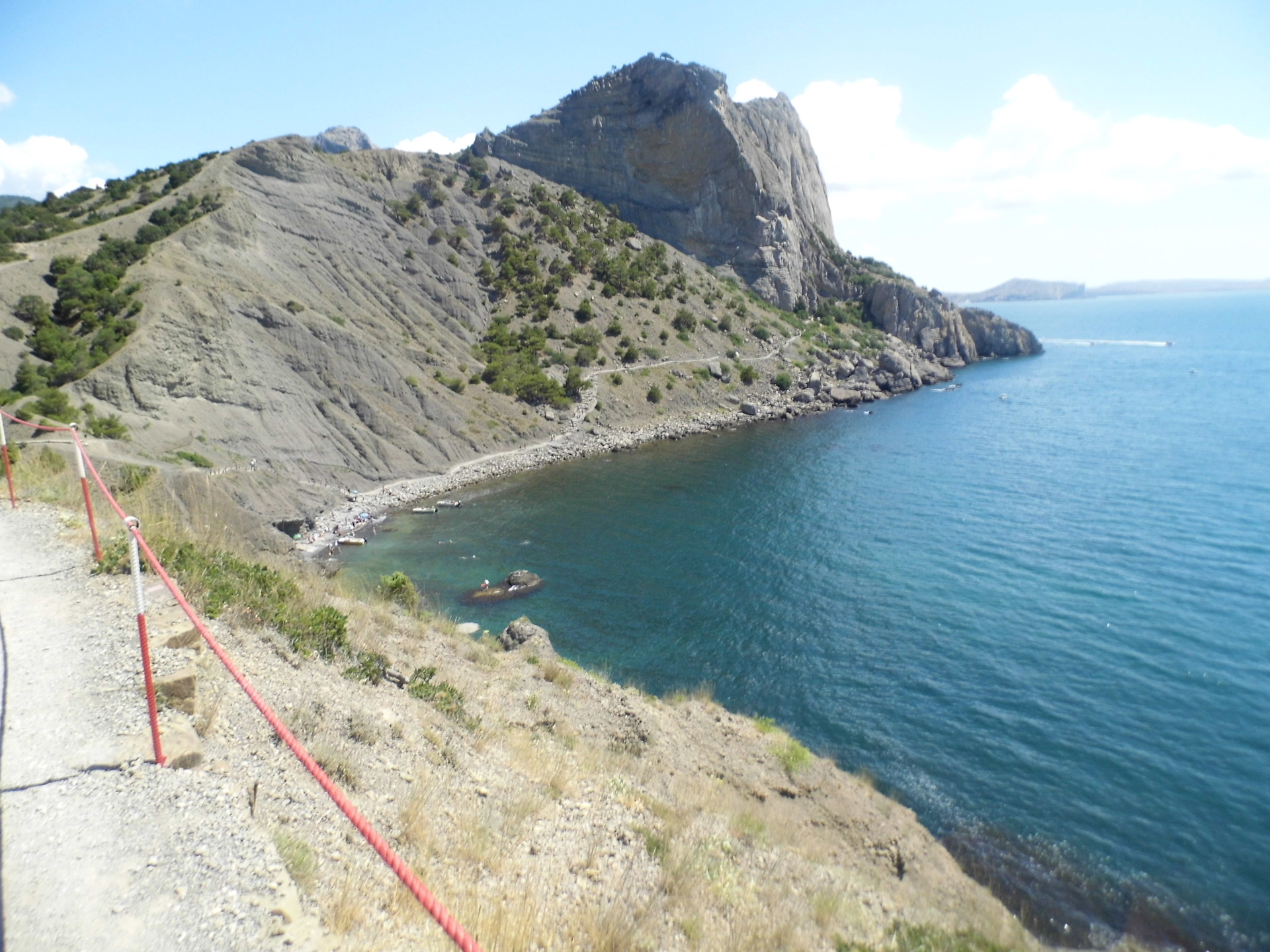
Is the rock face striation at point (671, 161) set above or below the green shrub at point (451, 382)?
above

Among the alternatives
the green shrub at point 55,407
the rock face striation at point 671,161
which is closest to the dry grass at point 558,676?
the green shrub at point 55,407

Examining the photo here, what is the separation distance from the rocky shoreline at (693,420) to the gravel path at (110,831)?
2471 centimetres

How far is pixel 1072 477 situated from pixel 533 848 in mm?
41952

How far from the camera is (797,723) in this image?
62.7ft

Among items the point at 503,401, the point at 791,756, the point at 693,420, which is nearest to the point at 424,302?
the point at 503,401

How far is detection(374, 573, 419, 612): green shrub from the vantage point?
69.7ft

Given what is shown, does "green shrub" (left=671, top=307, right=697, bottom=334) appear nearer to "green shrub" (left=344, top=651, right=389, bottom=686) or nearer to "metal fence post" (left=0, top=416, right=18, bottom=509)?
"metal fence post" (left=0, top=416, right=18, bottom=509)

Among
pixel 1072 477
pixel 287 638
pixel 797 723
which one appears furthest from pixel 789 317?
pixel 287 638

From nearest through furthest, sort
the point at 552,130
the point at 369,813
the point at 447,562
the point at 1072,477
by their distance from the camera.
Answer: the point at 369,813, the point at 447,562, the point at 1072,477, the point at 552,130

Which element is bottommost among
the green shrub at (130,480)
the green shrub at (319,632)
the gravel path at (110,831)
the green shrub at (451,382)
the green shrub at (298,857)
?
the green shrub at (319,632)

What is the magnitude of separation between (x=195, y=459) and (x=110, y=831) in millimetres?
32311

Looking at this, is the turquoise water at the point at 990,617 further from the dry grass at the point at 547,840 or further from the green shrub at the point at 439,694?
the green shrub at the point at 439,694

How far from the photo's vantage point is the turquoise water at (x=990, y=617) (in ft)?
49.9

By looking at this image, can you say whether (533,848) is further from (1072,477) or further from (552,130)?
(552,130)
